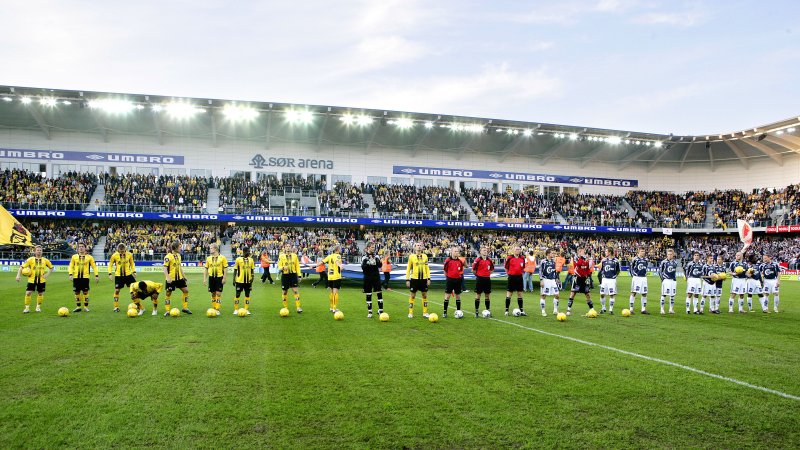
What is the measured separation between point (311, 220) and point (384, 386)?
38.4 m

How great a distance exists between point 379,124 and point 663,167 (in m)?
36.1

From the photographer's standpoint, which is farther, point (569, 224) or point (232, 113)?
point (569, 224)

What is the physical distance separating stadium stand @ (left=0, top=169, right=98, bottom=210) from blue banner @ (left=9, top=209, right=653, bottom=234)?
0.73 meters

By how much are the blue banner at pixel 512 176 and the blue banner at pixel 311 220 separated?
743 cm

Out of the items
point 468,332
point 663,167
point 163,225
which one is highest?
point 663,167

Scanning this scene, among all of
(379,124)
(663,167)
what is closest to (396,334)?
(379,124)

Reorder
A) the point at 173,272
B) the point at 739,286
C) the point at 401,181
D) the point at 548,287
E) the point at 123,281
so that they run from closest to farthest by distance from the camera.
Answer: the point at 173,272
the point at 123,281
the point at 548,287
the point at 739,286
the point at 401,181

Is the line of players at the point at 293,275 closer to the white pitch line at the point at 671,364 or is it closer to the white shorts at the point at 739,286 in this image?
the white pitch line at the point at 671,364

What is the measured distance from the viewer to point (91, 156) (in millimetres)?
46062

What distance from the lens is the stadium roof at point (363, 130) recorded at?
138 ft

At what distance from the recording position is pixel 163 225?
144ft

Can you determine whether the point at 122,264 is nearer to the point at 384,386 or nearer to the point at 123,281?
the point at 123,281

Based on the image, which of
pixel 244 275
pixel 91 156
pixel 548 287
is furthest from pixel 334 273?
pixel 91 156

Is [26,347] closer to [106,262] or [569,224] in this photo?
[106,262]
